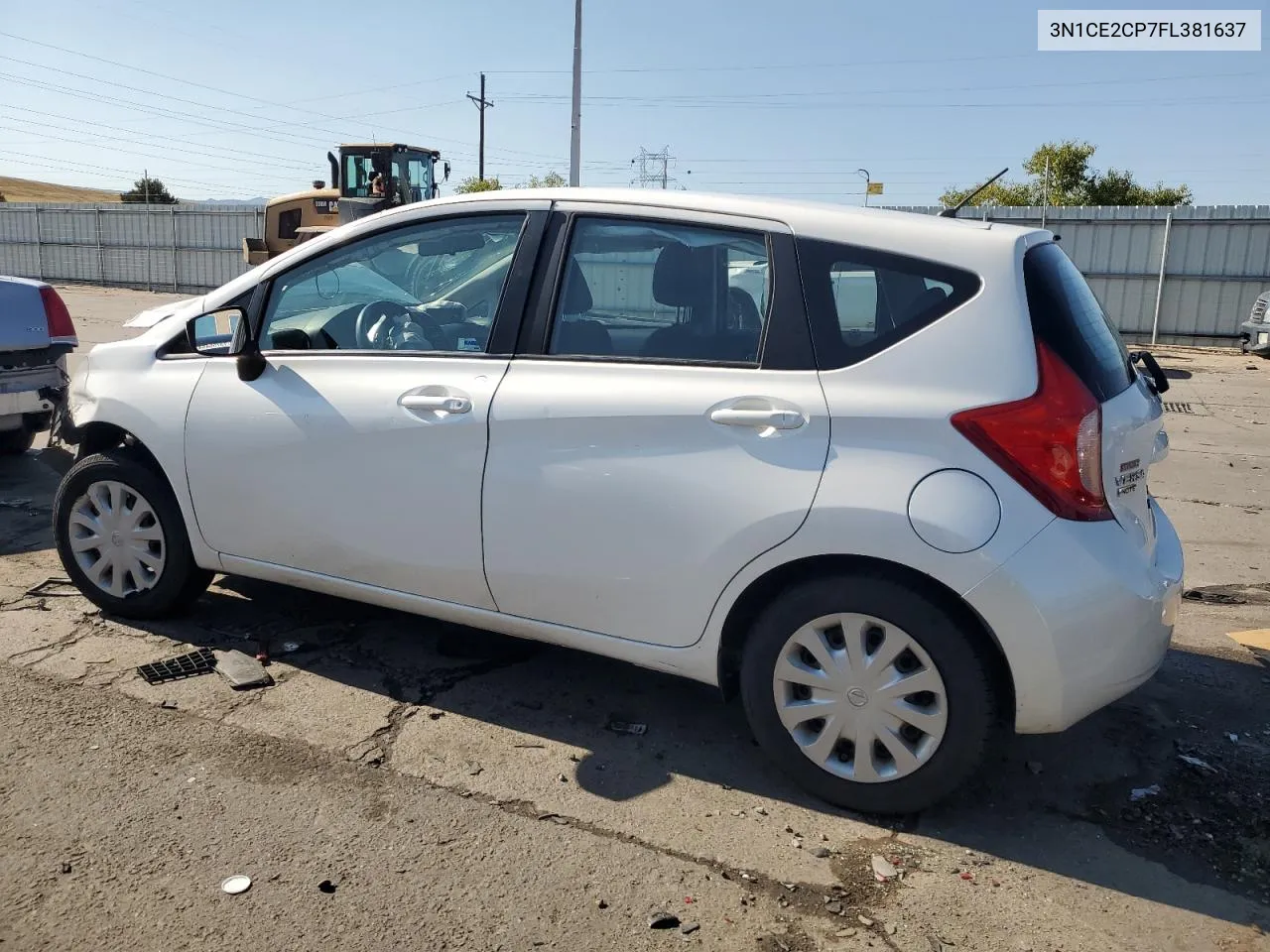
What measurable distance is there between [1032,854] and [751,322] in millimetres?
1723

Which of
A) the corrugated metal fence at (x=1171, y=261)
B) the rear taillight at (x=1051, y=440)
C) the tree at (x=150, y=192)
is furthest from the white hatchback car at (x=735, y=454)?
the tree at (x=150, y=192)

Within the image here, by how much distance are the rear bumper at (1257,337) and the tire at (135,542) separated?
760 inches

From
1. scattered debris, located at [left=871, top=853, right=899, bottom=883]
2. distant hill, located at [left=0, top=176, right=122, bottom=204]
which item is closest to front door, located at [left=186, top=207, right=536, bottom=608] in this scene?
scattered debris, located at [left=871, top=853, right=899, bottom=883]

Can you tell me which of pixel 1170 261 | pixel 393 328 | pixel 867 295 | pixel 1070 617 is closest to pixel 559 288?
pixel 393 328

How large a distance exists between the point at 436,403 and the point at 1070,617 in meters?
2.04

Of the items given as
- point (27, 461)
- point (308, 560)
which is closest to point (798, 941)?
point (308, 560)

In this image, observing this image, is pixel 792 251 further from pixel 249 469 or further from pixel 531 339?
pixel 249 469

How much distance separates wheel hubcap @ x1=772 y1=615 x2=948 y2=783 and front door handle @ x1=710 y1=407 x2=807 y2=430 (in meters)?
0.56

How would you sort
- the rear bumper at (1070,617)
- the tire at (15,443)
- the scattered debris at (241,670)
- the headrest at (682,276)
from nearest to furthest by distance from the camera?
the rear bumper at (1070,617)
the headrest at (682,276)
the scattered debris at (241,670)
the tire at (15,443)

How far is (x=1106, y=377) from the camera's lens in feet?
9.80

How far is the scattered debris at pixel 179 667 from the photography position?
387cm

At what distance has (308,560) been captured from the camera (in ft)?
12.6

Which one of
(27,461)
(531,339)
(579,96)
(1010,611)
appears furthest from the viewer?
(579,96)

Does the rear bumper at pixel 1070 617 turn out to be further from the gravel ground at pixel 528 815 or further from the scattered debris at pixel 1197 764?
the scattered debris at pixel 1197 764
